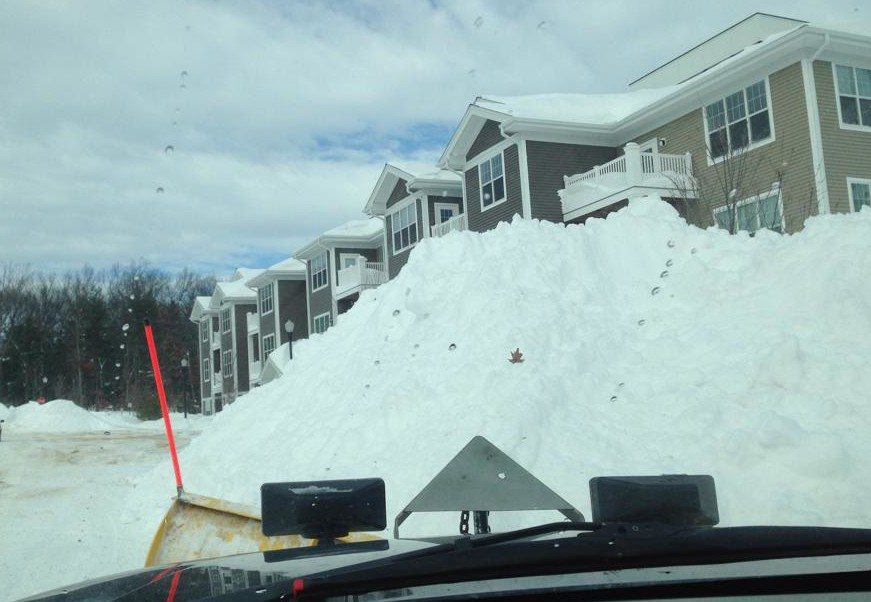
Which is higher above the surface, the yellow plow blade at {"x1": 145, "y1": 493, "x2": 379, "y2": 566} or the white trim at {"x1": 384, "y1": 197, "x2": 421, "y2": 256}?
the white trim at {"x1": 384, "y1": 197, "x2": 421, "y2": 256}

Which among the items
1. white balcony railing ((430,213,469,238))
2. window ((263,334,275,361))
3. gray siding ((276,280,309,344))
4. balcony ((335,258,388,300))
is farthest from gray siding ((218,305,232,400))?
white balcony railing ((430,213,469,238))

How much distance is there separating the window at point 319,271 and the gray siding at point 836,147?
2710 centimetres

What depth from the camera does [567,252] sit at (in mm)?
12031

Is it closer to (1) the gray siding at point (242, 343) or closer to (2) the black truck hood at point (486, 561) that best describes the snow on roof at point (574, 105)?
(2) the black truck hood at point (486, 561)

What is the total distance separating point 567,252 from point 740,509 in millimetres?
6102

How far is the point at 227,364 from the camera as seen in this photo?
58.6m

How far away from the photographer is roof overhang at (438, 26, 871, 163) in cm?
1917

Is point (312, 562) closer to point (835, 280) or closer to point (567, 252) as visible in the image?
point (835, 280)

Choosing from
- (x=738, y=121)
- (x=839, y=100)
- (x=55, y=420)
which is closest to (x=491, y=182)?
(x=738, y=121)

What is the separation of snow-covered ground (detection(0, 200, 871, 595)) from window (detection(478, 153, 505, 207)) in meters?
13.1

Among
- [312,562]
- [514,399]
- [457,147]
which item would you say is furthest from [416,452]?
[457,147]

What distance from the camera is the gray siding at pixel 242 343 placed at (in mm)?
55688

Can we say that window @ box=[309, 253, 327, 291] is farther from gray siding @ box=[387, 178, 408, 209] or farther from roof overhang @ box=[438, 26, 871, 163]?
roof overhang @ box=[438, 26, 871, 163]

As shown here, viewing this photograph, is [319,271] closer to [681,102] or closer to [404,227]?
[404,227]
